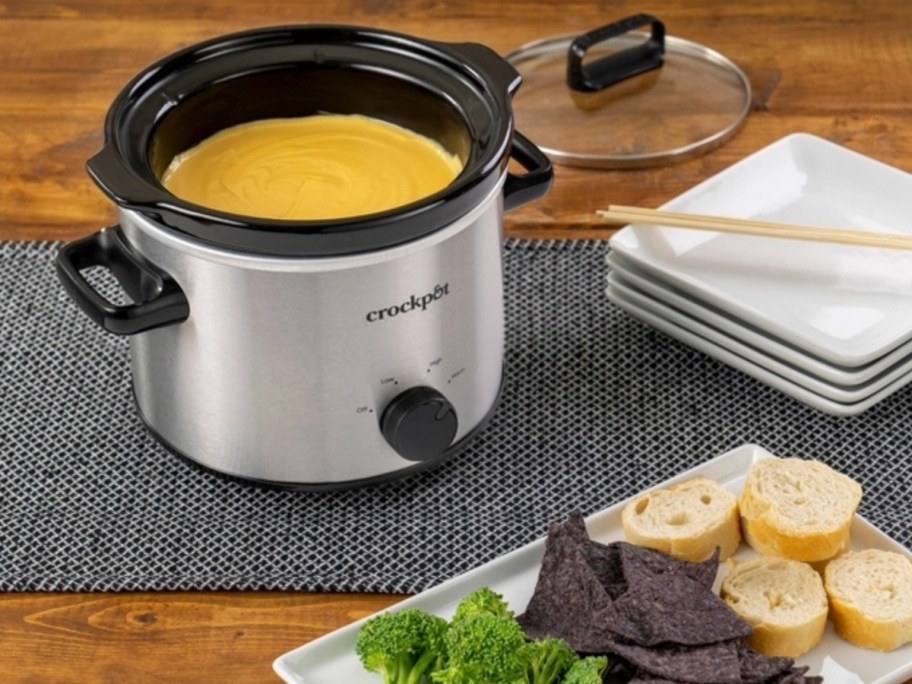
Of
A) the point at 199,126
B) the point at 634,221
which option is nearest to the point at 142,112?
the point at 199,126

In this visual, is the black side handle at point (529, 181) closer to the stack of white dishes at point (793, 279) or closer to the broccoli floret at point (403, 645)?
the stack of white dishes at point (793, 279)

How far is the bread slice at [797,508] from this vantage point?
4.52 ft

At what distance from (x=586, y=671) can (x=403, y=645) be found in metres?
0.15

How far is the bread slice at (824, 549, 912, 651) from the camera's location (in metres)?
1.31

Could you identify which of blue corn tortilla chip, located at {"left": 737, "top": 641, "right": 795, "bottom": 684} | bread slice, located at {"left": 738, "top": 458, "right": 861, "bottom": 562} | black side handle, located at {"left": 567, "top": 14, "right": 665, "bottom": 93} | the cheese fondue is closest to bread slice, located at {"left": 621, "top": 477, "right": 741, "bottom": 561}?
bread slice, located at {"left": 738, "top": 458, "right": 861, "bottom": 562}

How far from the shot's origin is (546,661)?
1239 mm

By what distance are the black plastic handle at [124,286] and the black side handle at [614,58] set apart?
2.69ft

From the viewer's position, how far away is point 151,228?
1384 millimetres

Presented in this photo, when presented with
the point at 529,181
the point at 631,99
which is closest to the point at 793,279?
the point at 529,181

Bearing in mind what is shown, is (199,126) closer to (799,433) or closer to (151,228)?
(151,228)

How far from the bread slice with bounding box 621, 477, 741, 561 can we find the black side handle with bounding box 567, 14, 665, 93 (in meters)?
0.79

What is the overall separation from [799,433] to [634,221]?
0.29 meters

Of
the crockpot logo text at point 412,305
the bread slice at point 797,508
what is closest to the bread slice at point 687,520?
the bread slice at point 797,508

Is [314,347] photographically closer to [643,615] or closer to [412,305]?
[412,305]
